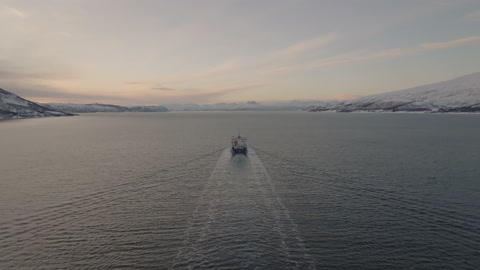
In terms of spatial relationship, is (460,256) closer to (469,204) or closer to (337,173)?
(469,204)

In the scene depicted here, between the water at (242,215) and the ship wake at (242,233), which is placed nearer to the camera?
the ship wake at (242,233)

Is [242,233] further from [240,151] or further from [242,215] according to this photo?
[240,151]

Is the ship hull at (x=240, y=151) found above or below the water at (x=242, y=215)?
above

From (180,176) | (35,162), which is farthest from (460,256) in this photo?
(35,162)

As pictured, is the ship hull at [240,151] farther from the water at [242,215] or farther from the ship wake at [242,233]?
the ship wake at [242,233]

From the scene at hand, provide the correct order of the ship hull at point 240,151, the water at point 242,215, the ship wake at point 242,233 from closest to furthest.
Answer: the ship wake at point 242,233
the water at point 242,215
the ship hull at point 240,151

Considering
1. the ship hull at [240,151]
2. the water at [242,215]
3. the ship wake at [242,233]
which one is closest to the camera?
the ship wake at [242,233]

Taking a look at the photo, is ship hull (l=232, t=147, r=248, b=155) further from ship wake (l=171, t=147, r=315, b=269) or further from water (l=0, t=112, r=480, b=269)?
A: ship wake (l=171, t=147, r=315, b=269)

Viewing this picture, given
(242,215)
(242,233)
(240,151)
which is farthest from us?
(240,151)

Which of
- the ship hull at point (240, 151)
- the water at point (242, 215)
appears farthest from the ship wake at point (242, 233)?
the ship hull at point (240, 151)

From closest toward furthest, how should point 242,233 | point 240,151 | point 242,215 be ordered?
point 242,233
point 242,215
point 240,151

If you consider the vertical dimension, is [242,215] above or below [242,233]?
above

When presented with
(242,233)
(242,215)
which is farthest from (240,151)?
(242,233)
